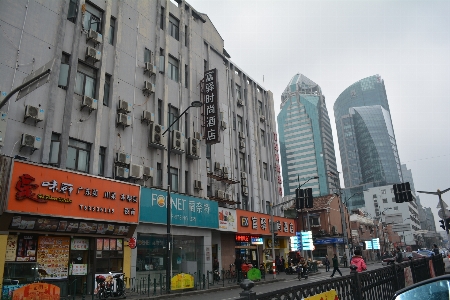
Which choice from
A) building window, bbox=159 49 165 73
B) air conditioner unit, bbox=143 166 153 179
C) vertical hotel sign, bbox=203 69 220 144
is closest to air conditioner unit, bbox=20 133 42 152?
air conditioner unit, bbox=143 166 153 179

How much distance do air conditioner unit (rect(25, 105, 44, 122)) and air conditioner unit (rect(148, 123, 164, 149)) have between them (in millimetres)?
7425

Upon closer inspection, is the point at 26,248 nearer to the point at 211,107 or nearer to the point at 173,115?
the point at 173,115

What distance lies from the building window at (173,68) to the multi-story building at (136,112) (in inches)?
3.7

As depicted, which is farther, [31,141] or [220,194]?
[220,194]

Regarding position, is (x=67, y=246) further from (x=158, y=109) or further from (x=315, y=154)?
(x=315, y=154)

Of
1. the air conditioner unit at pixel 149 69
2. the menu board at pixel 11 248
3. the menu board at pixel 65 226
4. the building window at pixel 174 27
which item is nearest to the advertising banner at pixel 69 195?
the menu board at pixel 65 226

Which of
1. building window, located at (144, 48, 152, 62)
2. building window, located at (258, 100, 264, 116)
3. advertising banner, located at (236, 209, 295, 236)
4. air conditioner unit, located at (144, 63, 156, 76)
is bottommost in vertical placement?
advertising banner, located at (236, 209, 295, 236)

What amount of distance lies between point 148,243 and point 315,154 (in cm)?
16943

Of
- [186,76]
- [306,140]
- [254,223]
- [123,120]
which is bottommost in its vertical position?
[254,223]

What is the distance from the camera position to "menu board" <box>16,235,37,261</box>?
15.6 m

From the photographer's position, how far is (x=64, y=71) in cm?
1964

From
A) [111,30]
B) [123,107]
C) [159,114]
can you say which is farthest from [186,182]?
[111,30]

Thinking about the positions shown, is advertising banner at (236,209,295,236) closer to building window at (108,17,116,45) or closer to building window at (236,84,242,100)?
building window at (236,84,242,100)

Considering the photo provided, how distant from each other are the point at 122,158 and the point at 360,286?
1667 centimetres
